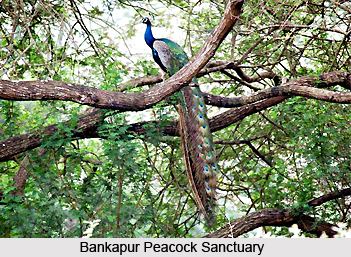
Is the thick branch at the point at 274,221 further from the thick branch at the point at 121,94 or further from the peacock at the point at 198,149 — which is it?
the thick branch at the point at 121,94

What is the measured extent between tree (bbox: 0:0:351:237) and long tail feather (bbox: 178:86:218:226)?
0.11 m

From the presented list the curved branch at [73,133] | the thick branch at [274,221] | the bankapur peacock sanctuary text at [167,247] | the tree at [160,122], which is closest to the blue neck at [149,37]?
the tree at [160,122]

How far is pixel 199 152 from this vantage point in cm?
430

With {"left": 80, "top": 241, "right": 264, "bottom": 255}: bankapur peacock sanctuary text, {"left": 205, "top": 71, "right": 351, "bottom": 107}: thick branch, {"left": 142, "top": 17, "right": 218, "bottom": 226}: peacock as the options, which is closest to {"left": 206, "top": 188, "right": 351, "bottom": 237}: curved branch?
{"left": 142, "top": 17, "right": 218, "bottom": 226}: peacock

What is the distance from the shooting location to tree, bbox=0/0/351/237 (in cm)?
374

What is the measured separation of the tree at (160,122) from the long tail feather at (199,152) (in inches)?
4.2

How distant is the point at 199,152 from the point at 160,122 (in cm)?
31

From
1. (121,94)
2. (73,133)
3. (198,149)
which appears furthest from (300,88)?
(73,133)

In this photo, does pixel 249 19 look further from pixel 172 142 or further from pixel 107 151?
pixel 107 151

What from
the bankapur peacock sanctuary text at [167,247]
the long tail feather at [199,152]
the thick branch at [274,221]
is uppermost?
the long tail feather at [199,152]

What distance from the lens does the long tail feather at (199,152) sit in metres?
4.21

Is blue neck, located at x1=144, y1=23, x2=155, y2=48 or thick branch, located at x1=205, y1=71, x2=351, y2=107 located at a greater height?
blue neck, located at x1=144, y1=23, x2=155, y2=48

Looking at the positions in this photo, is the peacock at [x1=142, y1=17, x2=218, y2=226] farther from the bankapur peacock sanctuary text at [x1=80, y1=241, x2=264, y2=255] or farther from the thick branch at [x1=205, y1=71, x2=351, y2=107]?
the bankapur peacock sanctuary text at [x1=80, y1=241, x2=264, y2=255]

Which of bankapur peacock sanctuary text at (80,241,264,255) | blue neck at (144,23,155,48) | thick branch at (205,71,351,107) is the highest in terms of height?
blue neck at (144,23,155,48)
